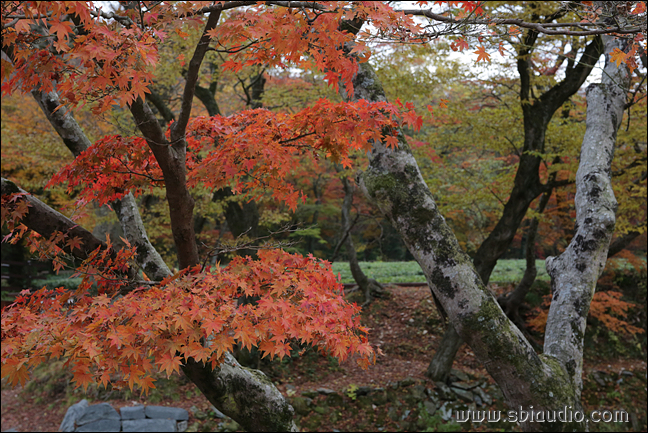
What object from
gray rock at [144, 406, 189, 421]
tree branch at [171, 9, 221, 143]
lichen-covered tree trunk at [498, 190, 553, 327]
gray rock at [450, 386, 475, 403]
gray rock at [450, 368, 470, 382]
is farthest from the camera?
lichen-covered tree trunk at [498, 190, 553, 327]

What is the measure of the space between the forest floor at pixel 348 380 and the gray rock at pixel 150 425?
302 millimetres

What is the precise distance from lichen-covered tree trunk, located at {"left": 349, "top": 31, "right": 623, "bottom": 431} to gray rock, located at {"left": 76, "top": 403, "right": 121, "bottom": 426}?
532 cm

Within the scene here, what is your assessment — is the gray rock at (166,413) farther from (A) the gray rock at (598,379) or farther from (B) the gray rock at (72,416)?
(A) the gray rock at (598,379)

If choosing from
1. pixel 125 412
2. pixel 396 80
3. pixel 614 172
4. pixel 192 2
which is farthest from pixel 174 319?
pixel 614 172

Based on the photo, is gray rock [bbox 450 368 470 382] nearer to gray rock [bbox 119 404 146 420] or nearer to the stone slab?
gray rock [bbox 119 404 146 420]

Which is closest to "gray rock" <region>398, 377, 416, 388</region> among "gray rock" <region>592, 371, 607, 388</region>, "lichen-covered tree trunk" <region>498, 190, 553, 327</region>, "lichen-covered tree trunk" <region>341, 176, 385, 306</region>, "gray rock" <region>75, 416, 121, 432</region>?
"lichen-covered tree trunk" <region>341, 176, 385, 306</region>

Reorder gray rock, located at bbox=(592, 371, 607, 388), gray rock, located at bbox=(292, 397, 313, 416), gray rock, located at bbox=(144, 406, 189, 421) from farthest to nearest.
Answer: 1. gray rock, located at bbox=(592, 371, 607, 388)
2. gray rock, located at bbox=(292, 397, 313, 416)
3. gray rock, located at bbox=(144, 406, 189, 421)

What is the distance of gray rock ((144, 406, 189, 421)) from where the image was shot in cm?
616

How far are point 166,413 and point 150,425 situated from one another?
259mm

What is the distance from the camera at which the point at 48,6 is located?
1.81 metres

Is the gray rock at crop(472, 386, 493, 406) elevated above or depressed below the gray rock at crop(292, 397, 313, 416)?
above

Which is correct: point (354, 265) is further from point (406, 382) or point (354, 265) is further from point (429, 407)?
point (429, 407)

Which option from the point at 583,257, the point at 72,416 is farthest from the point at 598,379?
the point at 72,416

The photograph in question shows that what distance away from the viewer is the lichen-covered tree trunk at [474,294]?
3.52 metres
